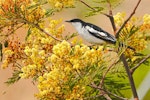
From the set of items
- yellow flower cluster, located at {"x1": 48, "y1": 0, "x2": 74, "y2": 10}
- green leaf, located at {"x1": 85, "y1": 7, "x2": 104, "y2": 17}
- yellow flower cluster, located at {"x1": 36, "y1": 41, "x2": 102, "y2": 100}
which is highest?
yellow flower cluster, located at {"x1": 48, "y1": 0, "x2": 74, "y2": 10}

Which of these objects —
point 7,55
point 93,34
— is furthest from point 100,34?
point 7,55

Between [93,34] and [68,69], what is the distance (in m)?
0.12

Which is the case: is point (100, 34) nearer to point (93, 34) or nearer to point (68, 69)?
point (93, 34)

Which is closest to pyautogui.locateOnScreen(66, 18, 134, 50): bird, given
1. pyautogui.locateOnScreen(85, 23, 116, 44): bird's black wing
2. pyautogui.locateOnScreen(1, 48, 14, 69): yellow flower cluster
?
pyautogui.locateOnScreen(85, 23, 116, 44): bird's black wing

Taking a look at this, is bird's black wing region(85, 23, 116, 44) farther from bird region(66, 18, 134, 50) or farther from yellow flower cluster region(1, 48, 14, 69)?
yellow flower cluster region(1, 48, 14, 69)

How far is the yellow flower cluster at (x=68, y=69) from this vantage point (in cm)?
54

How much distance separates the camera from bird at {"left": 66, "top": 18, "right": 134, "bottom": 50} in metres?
0.63

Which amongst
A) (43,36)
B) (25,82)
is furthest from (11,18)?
(25,82)

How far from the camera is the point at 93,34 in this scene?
2.15 feet

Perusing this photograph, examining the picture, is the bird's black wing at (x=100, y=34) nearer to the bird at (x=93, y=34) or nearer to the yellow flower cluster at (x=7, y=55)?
the bird at (x=93, y=34)

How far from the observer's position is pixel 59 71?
54cm

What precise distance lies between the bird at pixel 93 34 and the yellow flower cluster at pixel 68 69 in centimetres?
7

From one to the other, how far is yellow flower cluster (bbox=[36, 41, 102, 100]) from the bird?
7cm

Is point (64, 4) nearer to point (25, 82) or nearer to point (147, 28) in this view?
point (147, 28)
